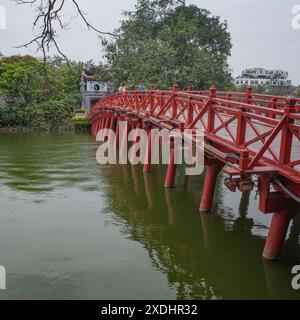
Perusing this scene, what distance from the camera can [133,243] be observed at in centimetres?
923

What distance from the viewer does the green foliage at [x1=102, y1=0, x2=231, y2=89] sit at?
102ft

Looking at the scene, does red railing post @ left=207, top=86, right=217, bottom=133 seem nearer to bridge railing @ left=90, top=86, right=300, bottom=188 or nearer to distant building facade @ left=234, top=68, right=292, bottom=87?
bridge railing @ left=90, top=86, right=300, bottom=188

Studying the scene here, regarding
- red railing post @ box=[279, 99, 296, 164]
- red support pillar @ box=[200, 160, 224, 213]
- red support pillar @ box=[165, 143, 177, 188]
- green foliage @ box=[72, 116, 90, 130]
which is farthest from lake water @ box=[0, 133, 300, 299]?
green foliage @ box=[72, 116, 90, 130]

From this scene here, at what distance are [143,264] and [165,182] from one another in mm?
6551

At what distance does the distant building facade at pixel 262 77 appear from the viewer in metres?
113

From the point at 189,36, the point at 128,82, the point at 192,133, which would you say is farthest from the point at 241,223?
the point at 189,36

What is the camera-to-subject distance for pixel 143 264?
8.12 meters

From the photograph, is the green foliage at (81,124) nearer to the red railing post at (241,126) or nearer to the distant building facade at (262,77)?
the red railing post at (241,126)

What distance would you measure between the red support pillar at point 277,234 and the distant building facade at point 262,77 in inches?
4267

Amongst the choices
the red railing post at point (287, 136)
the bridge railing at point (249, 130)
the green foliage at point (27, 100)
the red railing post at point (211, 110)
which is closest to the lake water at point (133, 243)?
the bridge railing at point (249, 130)

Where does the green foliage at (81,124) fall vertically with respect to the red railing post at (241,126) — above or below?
below

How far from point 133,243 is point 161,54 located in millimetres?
24022

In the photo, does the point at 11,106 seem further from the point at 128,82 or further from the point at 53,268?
the point at 53,268

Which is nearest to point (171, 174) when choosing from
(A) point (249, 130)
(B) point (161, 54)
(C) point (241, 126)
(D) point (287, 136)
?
(A) point (249, 130)
